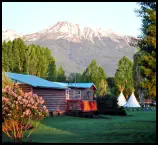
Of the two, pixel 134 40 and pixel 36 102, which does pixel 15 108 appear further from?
pixel 134 40

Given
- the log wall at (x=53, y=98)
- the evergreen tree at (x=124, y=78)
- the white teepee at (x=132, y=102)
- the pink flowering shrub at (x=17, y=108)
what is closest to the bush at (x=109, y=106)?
the log wall at (x=53, y=98)

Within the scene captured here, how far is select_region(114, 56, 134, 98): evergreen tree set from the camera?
70.2 meters

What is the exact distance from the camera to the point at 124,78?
237 feet

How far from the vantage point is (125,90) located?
71.1 m

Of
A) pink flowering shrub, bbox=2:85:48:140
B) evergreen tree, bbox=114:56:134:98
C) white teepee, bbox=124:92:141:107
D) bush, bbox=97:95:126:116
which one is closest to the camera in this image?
pink flowering shrub, bbox=2:85:48:140

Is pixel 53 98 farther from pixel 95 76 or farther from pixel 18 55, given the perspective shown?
pixel 95 76

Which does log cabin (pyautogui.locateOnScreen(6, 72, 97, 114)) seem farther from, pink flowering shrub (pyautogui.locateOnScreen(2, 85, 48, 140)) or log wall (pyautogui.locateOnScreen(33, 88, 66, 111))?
pink flowering shrub (pyautogui.locateOnScreen(2, 85, 48, 140))

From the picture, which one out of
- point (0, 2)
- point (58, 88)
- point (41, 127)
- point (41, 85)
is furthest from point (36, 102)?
point (58, 88)

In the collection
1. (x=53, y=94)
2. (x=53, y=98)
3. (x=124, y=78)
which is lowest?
(x=53, y=98)

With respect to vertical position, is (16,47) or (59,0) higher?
(16,47)

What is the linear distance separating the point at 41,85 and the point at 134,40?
47.1ft

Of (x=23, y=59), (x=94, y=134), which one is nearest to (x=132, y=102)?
(x=23, y=59)

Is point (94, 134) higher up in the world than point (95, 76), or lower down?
lower down

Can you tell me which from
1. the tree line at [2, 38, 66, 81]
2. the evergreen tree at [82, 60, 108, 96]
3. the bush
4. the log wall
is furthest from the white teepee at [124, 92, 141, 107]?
the evergreen tree at [82, 60, 108, 96]
